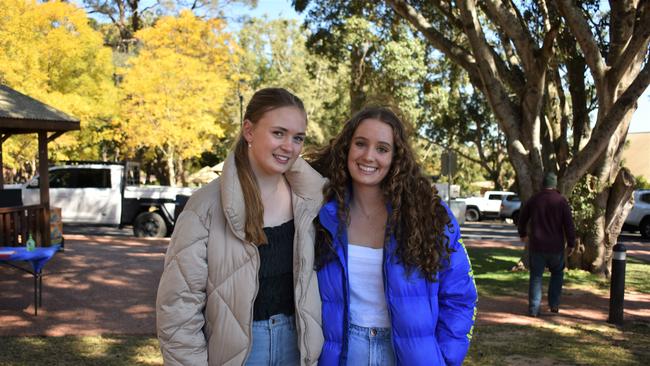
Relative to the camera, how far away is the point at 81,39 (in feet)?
77.3

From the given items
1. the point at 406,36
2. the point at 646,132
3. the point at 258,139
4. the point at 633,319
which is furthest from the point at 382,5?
the point at 646,132

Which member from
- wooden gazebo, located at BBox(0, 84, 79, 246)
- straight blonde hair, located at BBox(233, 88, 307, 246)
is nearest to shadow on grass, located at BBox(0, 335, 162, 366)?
straight blonde hair, located at BBox(233, 88, 307, 246)

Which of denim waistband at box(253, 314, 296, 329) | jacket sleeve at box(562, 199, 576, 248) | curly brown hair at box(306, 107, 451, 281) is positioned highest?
curly brown hair at box(306, 107, 451, 281)

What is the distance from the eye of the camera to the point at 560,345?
20.9 feet

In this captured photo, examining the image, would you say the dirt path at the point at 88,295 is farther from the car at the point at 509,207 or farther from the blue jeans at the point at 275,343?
the car at the point at 509,207

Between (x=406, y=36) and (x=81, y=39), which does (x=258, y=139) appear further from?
(x=81, y=39)

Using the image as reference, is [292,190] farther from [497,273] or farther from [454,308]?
[497,273]

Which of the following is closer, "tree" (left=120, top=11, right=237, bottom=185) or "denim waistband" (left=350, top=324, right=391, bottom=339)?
"denim waistband" (left=350, top=324, right=391, bottom=339)

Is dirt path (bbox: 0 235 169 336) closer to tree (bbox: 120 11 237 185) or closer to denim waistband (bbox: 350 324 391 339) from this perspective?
denim waistband (bbox: 350 324 391 339)

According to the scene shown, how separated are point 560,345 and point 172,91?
22.4 metres

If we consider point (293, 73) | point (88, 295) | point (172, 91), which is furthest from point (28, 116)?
point (293, 73)

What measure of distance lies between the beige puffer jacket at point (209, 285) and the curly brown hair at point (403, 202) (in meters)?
0.41

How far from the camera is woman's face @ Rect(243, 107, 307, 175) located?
8.53ft

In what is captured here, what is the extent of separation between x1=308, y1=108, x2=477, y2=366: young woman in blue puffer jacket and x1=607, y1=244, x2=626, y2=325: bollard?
17.9 ft
